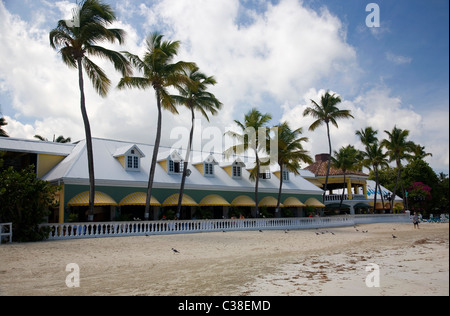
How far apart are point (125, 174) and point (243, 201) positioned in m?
10.3

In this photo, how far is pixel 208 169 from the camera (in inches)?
1208

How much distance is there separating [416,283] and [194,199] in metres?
22.8

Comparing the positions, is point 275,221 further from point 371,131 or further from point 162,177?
point 371,131

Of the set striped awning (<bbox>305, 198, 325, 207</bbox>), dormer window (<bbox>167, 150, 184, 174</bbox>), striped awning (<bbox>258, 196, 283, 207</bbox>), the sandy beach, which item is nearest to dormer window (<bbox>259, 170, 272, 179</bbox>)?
striped awning (<bbox>258, 196, 283, 207</bbox>)

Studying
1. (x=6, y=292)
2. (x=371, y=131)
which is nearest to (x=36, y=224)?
(x=6, y=292)

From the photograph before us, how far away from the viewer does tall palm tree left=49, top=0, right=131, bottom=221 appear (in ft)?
62.7

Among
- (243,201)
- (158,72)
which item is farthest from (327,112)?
(158,72)

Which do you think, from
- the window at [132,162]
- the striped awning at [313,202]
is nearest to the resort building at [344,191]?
the striped awning at [313,202]

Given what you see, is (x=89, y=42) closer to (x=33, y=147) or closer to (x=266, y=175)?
(x=33, y=147)

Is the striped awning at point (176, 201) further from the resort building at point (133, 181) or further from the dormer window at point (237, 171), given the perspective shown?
the dormer window at point (237, 171)

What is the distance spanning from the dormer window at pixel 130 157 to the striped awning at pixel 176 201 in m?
3.13

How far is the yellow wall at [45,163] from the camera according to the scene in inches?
979

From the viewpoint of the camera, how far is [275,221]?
27.5 m
